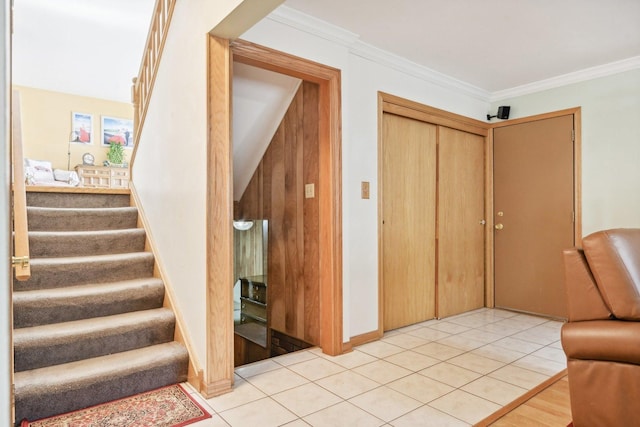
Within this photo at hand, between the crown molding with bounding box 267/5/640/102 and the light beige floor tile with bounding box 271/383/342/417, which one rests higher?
the crown molding with bounding box 267/5/640/102

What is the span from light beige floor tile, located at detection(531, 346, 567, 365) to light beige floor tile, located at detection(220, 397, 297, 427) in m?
1.92

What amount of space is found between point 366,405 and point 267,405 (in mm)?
521

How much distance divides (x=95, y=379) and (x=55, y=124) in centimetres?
612

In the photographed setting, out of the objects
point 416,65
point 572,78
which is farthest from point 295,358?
point 572,78

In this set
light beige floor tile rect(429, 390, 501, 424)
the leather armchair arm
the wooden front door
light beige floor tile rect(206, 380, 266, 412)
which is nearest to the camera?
the leather armchair arm

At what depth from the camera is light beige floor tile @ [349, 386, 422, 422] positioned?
1954 mm

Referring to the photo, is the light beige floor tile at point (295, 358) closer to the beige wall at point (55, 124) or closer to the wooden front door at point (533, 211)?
the wooden front door at point (533, 211)

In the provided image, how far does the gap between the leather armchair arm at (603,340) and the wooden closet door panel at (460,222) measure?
208 cm

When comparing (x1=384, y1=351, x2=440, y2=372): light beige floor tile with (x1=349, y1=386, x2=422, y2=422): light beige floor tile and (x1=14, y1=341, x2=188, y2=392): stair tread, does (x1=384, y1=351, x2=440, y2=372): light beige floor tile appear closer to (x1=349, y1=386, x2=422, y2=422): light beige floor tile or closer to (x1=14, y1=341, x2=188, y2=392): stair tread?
(x1=349, y1=386, x2=422, y2=422): light beige floor tile

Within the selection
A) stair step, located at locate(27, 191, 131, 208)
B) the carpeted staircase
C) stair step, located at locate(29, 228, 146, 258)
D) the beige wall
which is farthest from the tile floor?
the beige wall

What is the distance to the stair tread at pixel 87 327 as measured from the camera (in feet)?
6.75

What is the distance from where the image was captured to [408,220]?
11.7 ft

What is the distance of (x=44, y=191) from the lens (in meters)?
3.16

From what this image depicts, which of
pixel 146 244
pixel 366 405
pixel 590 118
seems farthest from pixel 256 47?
pixel 590 118
